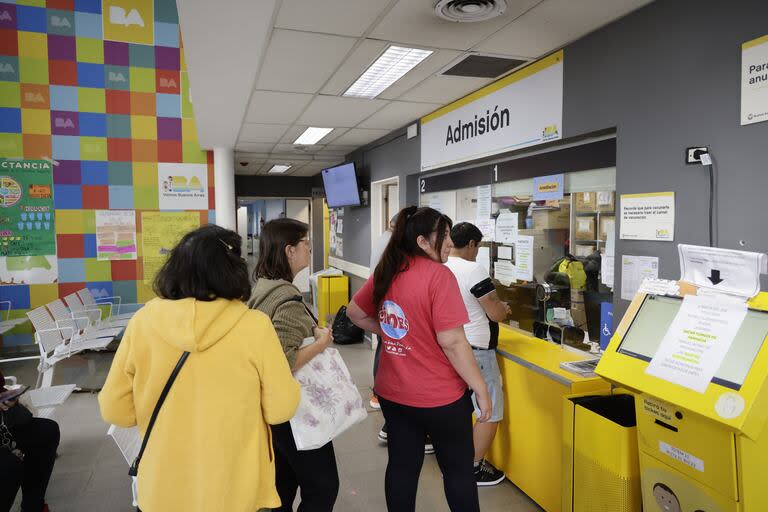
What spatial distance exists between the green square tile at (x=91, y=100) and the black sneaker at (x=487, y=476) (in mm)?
5593

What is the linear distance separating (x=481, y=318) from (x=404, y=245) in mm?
842

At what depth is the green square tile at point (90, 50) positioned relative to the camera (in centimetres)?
592

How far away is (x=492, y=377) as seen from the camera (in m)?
2.68

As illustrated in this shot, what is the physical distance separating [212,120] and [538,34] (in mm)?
3115

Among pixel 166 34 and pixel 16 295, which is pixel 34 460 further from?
pixel 166 34

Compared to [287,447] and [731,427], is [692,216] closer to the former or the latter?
[731,427]

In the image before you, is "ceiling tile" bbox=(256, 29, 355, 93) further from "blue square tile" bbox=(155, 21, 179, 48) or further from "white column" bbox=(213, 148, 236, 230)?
"blue square tile" bbox=(155, 21, 179, 48)

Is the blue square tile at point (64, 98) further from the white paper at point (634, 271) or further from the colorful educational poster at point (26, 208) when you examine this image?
the white paper at point (634, 271)

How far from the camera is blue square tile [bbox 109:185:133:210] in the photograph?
6.01 meters

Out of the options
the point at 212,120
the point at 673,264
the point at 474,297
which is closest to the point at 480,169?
the point at 474,297

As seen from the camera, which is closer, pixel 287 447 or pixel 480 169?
pixel 287 447

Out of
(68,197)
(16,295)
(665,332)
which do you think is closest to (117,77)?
(68,197)

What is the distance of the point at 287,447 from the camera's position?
5.69 feet

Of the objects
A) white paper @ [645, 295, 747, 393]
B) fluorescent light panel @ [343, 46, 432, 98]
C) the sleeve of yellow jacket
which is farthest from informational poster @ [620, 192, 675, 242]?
the sleeve of yellow jacket
